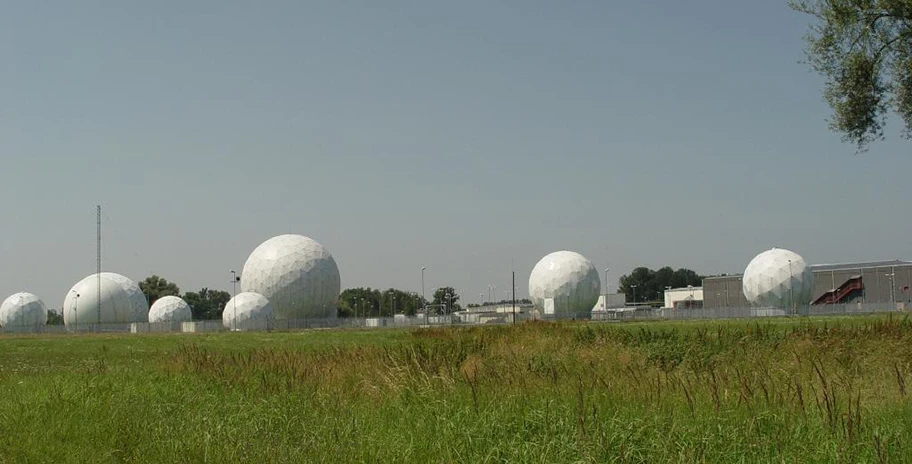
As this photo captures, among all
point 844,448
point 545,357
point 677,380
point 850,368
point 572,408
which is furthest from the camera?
point 545,357

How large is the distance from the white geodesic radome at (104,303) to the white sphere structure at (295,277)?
56.8ft

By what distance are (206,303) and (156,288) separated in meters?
16.4

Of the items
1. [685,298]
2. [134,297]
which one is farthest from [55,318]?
[685,298]

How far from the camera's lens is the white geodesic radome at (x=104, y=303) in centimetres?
10194

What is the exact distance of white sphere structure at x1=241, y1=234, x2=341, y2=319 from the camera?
309ft

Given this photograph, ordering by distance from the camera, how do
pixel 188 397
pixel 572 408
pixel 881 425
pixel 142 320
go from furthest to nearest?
pixel 142 320, pixel 188 397, pixel 572 408, pixel 881 425

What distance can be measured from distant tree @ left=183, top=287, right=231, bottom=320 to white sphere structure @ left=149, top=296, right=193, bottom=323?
6313cm

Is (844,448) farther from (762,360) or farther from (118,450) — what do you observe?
(118,450)

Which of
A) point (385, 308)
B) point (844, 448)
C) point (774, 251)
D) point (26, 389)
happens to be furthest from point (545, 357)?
point (385, 308)

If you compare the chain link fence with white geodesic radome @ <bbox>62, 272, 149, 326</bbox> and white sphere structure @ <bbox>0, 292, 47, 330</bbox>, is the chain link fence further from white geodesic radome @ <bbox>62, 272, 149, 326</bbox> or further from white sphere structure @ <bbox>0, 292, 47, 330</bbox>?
white sphere structure @ <bbox>0, 292, 47, 330</bbox>

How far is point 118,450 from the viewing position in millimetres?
8766

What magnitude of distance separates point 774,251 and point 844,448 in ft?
323

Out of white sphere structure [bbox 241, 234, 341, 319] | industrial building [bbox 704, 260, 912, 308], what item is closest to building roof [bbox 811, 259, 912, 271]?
industrial building [bbox 704, 260, 912, 308]

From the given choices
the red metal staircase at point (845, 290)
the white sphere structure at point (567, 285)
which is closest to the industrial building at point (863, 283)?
the red metal staircase at point (845, 290)
